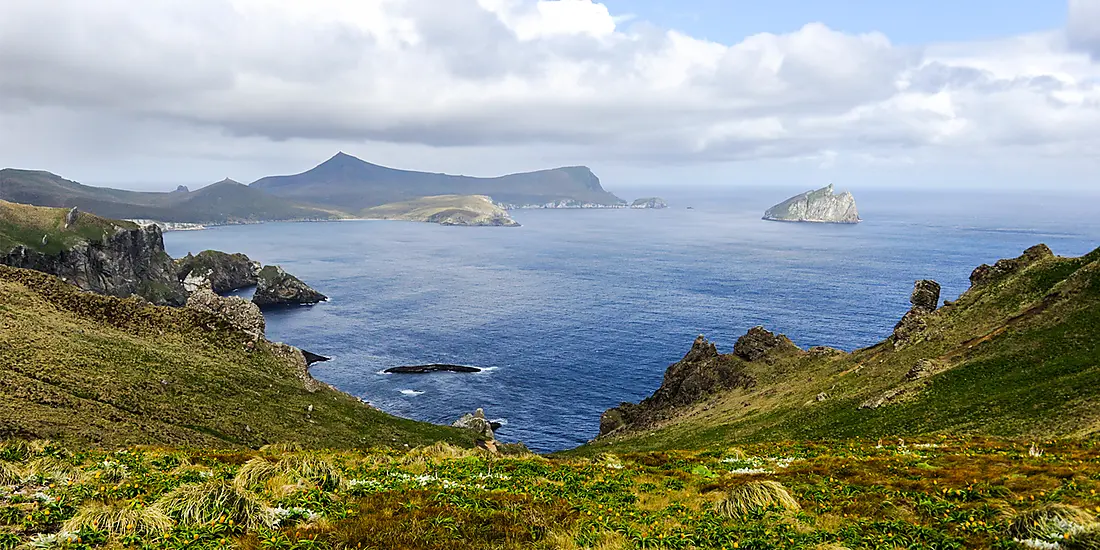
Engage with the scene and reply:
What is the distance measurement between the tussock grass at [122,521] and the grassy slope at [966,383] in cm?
4210

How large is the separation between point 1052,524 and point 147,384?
253ft

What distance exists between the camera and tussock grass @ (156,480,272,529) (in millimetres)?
15141

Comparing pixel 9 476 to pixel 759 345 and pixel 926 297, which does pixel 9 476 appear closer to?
pixel 759 345

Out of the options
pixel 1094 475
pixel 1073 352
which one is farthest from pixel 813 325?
pixel 1094 475

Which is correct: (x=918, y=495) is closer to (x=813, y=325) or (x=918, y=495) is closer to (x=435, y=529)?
(x=435, y=529)

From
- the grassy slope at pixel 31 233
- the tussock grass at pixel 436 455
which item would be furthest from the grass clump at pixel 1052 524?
the grassy slope at pixel 31 233

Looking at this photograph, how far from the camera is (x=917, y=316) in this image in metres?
79.5

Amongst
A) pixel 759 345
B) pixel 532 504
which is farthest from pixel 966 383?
pixel 532 504

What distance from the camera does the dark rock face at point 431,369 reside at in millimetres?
133500

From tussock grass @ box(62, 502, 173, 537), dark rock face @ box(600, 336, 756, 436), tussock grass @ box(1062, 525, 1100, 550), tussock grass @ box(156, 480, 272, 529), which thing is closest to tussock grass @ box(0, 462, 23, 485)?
tussock grass @ box(62, 502, 173, 537)

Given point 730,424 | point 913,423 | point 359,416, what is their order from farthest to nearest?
1. point 359,416
2. point 730,424
3. point 913,423

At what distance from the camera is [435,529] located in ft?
49.6

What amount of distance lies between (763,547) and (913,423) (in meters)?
39.9

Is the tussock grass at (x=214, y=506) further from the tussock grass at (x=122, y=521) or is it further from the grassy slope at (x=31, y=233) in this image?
the grassy slope at (x=31, y=233)
